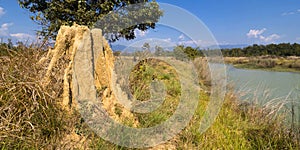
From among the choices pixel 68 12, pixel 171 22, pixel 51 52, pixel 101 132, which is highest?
pixel 68 12

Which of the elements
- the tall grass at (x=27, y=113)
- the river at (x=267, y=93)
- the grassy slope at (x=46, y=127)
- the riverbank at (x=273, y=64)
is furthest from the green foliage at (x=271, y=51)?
the tall grass at (x=27, y=113)

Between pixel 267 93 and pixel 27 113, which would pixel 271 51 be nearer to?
pixel 267 93

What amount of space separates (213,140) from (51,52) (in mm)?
2130

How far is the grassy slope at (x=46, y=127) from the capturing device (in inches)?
81.6

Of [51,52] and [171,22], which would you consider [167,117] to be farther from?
[51,52]

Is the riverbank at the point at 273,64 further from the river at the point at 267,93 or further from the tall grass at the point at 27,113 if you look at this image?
the tall grass at the point at 27,113

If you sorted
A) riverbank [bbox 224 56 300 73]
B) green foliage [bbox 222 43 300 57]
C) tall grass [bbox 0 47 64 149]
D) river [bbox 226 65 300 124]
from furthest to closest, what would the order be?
green foliage [bbox 222 43 300 57] < riverbank [bbox 224 56 300 73] < river [bbox 226 65 300 124] < tall grass [bbox 0 47 64 149]

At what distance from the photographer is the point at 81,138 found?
7.54ft

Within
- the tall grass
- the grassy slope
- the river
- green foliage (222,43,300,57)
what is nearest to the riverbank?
green foliage (222,43,300,57)

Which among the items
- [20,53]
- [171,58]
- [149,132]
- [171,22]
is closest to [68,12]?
[171,58]

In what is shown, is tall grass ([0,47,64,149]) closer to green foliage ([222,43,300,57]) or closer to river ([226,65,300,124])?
river ([226,65,300,124])

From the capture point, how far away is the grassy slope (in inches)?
81.6

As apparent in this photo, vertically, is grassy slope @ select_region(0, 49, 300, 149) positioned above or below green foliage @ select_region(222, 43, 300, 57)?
below

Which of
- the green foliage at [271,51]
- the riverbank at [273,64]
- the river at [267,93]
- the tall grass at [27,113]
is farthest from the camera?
the green foliage at [271,51]
